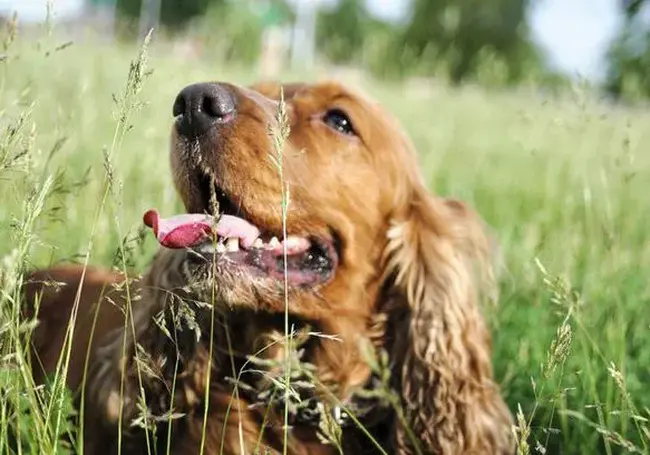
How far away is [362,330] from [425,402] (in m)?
0.27

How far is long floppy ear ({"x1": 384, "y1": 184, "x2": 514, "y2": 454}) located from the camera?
2232 millimetres

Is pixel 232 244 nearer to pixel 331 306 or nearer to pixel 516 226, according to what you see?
pixel 331 306

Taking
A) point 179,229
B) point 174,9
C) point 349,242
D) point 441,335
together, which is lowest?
point 174,9

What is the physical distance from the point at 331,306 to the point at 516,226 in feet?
3.55

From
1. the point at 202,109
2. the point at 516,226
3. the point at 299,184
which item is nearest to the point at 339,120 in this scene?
the point at 299,184

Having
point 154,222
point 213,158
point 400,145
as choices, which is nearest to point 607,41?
point 400,145

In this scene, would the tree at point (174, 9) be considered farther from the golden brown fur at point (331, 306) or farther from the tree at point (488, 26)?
the golden brown fur at point (331, 306)

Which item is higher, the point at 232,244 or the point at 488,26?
the point at 232,244

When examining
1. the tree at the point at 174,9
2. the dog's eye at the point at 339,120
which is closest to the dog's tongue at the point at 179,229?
the dog's eye at the point at 339,120

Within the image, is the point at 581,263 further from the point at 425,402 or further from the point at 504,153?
the point at 504,153

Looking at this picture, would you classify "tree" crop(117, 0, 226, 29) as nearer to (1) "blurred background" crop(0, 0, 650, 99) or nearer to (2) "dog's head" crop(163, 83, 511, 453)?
(1) "blurred background" crop(0, 0, 650, 99)

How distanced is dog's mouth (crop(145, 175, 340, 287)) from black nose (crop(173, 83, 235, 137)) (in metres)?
0.12

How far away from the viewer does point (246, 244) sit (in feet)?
6.87

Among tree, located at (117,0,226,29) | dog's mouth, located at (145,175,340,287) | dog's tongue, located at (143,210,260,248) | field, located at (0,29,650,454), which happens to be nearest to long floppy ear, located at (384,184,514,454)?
field, located at (0,29,650,454)
